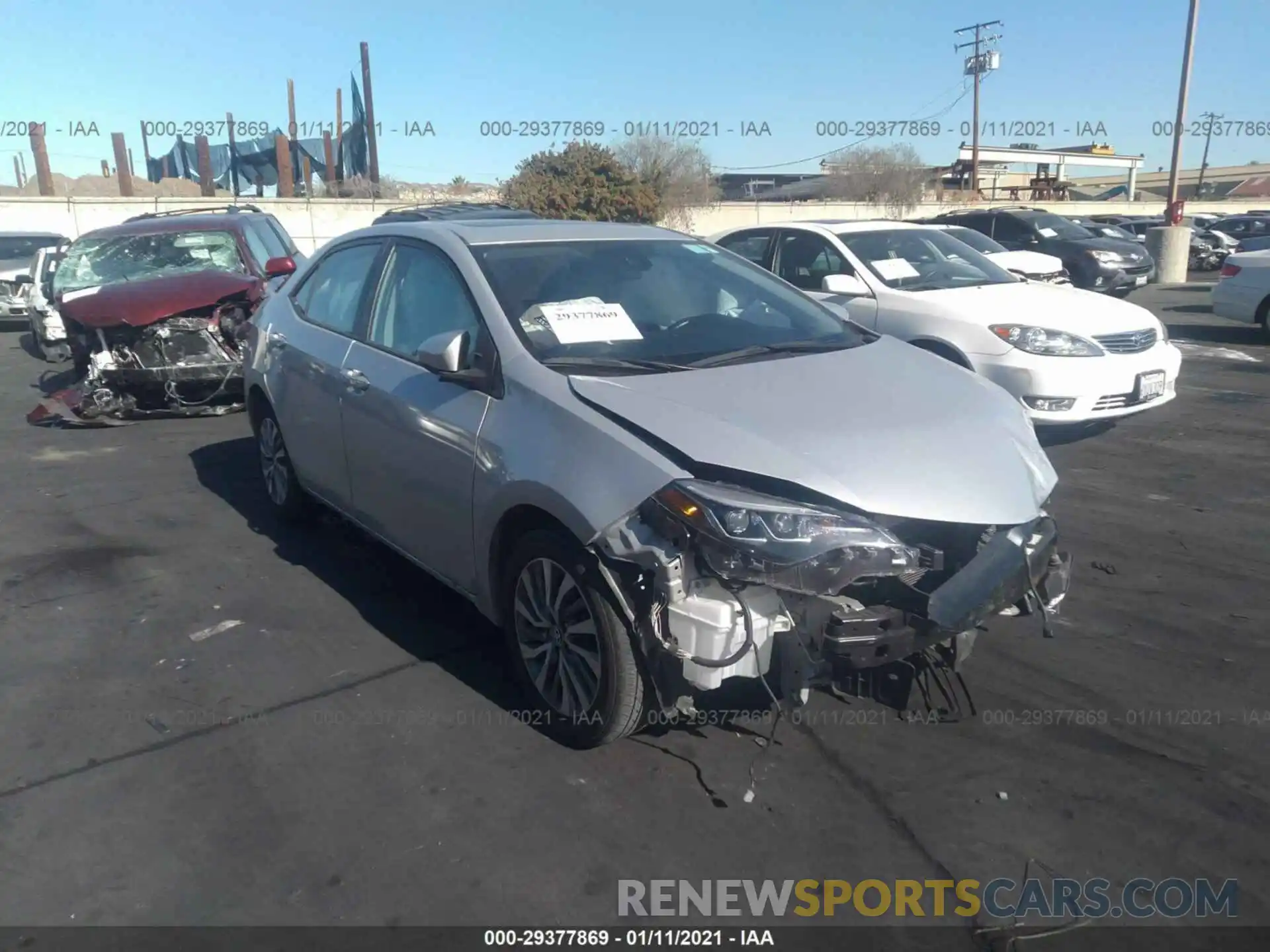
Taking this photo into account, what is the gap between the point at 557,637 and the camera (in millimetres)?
3480

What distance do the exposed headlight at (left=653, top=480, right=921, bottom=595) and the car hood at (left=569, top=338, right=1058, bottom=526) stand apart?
Result: 82 millimetres

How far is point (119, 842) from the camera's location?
307 centimetres

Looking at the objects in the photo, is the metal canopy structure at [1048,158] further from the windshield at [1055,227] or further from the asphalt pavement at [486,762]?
the asphalt pavement at [486,762]

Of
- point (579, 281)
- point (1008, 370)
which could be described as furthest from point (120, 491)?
point (1008, 370)

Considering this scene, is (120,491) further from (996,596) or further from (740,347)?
(996,596)

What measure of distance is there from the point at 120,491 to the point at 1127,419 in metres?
7.83

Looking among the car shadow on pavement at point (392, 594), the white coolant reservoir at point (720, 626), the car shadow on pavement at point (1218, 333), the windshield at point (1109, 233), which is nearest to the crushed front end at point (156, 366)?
the car shadow on pavement at point (392, 594)

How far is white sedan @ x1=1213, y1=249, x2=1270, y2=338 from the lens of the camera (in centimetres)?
1213

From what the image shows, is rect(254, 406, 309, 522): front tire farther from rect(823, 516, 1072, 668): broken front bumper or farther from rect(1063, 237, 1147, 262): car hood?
rect(1063, 237, 1147, 262): car hood

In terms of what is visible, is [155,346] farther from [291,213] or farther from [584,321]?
[291,213]

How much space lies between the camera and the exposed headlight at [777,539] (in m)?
2.93

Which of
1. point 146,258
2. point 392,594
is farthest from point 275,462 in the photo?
point 146,258

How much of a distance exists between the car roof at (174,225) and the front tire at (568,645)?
805 centimetres

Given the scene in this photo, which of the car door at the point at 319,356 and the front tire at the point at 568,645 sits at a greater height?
the car door at the point at 319,356
